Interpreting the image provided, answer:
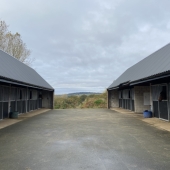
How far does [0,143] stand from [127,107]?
15072 millimetres

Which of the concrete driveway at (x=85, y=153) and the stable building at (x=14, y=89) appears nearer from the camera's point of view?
the concrete driveway at (x=85, y=153)

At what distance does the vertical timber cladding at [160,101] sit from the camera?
10172 mm

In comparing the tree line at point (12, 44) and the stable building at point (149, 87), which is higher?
the tree line at point (12, 44)

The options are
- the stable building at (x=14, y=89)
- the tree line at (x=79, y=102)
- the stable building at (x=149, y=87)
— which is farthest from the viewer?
the tree line at (x=79, y=102)

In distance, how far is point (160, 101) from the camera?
35.1 ft

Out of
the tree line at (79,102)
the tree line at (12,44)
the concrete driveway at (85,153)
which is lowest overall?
the concrete driveway at (85,153)

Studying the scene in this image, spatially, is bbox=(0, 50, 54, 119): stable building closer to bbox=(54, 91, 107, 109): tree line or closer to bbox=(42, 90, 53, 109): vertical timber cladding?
bbox=(42, 90, 53, 109): vertical timber cladding

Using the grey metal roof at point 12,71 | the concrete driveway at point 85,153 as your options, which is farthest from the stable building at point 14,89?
the concrete driveway at point 85,153

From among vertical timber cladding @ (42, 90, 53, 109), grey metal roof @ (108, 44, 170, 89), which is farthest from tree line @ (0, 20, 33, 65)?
grey metal roof @ (108, 44, 170, 89)

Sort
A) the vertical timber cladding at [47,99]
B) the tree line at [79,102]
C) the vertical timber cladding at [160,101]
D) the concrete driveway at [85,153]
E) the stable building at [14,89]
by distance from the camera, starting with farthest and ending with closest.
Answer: the tree line at [79,102]
the vertical timber cladding at [47,99]
the stable building at [14,89]
the vertical timber cladding at [160,101]
the concrete driveway at [85,153]

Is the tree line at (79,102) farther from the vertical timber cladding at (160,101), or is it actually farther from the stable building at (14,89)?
the vertical timber cladding at (160,101)

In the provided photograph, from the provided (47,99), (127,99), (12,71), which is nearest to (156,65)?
(127,99)

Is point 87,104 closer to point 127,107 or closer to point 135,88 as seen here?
point 127,107

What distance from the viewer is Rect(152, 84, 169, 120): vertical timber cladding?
33.4ft
